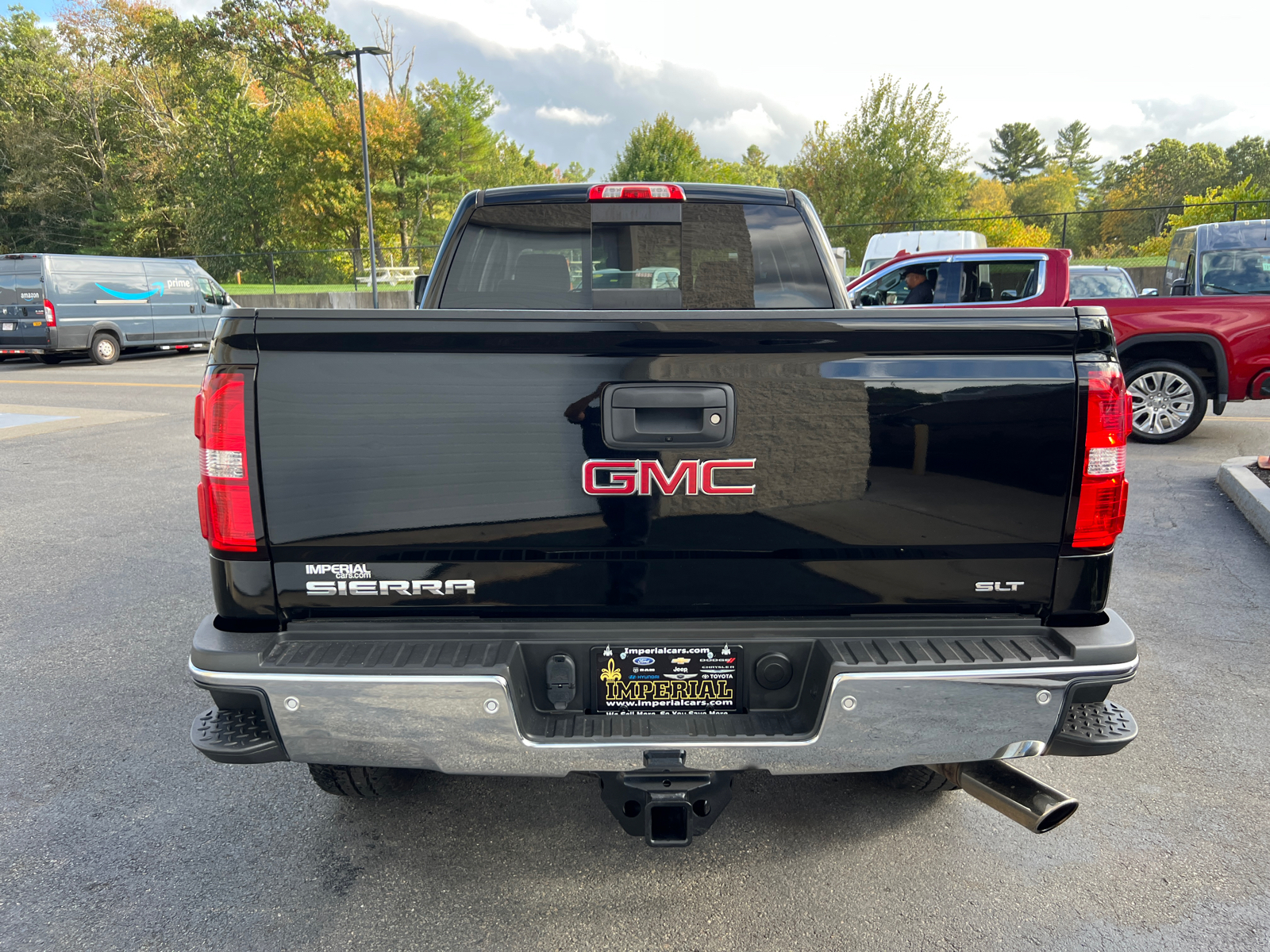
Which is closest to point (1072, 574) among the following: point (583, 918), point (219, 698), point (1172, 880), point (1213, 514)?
point (1172, 880)

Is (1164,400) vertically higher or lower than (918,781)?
higher

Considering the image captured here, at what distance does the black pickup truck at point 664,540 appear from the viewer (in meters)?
2.06

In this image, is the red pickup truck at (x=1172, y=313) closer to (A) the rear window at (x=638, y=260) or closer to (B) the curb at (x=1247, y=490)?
(B) the curb at (x=1247, y=490)

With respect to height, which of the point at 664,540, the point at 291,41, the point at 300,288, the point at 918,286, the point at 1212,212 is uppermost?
the point at 291,41

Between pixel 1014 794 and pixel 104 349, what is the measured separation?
69.0 ft

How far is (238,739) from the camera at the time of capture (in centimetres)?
219

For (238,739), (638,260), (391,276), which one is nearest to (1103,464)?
(638,260)

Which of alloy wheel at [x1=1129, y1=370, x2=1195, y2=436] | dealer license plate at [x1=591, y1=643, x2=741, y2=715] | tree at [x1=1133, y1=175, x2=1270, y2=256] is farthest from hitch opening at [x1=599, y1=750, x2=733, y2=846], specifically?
tree at [x1=1133, y1=175, x2=1270, y2=256]

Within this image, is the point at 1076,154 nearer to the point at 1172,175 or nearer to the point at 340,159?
the point at 1172,175

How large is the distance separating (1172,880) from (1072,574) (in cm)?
115

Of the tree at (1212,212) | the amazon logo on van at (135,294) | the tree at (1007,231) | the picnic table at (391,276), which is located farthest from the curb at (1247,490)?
the picnic table at (391,276)

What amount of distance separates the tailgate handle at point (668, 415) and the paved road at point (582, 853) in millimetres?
1368

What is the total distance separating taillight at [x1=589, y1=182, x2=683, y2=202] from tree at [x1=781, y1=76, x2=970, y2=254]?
38.5 meters

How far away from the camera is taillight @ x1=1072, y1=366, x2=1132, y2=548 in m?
2.10
